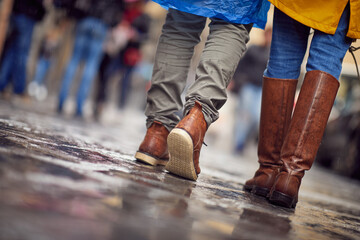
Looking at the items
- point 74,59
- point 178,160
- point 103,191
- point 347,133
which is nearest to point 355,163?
point 347,133

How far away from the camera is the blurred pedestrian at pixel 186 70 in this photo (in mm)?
1609

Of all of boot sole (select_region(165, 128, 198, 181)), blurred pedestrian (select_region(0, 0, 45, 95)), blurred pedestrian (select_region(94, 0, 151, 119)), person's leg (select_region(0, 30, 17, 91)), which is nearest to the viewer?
boot sole (select_region(165, 128, 198, 181))

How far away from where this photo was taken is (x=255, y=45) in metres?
6.04

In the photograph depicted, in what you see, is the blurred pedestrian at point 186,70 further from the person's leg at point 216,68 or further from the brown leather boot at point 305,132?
the brown leather boot at point 305,132

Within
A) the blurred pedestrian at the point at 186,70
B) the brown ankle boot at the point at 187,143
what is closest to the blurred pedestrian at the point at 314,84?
the blurred pedestrian at the point at 186,70

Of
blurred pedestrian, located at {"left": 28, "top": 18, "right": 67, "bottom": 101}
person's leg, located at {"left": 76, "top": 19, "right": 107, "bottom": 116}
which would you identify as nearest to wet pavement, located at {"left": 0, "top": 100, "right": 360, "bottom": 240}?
person's leg, located at {"left": 76, "top": 19, "right": 107, "bottom": 116}

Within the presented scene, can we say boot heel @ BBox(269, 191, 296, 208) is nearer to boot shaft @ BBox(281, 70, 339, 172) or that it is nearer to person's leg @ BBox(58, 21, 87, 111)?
boot shaft @ BBox(281, 70, 339, 172)

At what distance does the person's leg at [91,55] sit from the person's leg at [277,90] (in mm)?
2953

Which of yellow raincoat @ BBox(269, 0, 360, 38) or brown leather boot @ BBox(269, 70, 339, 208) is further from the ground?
yellow raincoat @ BBox(269, 0, 360, 38)

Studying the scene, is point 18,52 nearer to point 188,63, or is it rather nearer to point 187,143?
point 188,63

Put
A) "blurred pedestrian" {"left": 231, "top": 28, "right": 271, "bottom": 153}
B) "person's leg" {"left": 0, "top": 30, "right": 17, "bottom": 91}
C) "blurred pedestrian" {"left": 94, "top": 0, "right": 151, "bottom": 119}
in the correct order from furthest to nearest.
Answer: "blurred pedestrian" {"left": 231, "top": 28, "right": 271, "bottom": 153} → "blurred pedestrian" {"left": 94, "top": 0, "right": 151, "bottom": 119} → "person's leg" {"left": 0, "top": 30, "right": 17, "bottom": 91}

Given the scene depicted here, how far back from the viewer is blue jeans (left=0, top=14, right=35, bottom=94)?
423 centimetres

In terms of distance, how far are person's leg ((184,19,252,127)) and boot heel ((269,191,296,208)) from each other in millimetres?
397

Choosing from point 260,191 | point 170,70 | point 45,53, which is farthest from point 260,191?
point 45,53
